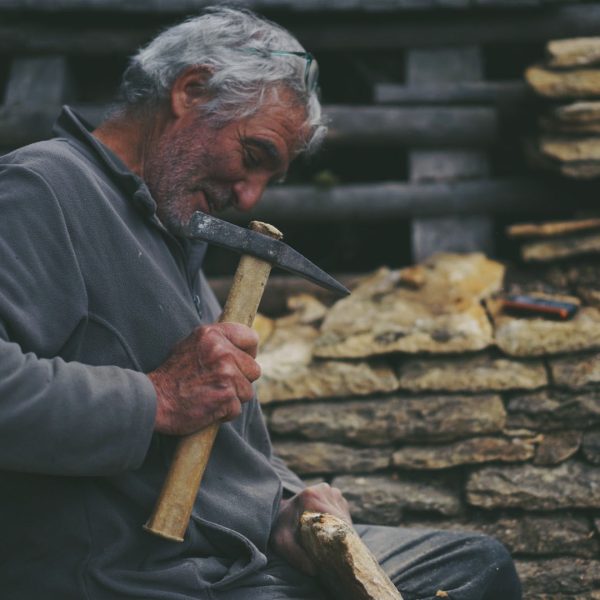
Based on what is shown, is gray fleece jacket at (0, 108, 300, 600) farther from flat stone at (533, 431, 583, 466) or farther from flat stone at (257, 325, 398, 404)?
flat stone at (533, 431, 583, 466)

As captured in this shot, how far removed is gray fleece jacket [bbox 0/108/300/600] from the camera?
6.09 feet

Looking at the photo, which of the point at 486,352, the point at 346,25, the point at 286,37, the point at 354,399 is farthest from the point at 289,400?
the point at 346,25

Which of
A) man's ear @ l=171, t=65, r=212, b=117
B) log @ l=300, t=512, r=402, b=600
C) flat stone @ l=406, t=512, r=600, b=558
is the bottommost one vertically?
flat stone @ l=406, t=512, r=600, b=558

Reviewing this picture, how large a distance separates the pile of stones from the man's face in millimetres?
1742

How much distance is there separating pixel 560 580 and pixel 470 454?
1.92 ft

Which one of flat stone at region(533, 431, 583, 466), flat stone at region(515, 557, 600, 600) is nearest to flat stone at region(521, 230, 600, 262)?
flat stone at region(533, 431, 583, 466)

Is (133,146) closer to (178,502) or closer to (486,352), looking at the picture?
(178,502)

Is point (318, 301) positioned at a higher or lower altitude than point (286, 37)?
lower

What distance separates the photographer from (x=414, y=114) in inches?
165

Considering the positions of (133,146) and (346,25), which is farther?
(346,25)

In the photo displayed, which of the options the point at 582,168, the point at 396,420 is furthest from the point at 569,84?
the point at 396,420

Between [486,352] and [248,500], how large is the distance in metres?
1.68

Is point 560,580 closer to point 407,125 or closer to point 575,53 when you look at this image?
point 407,125

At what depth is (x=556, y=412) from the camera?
3.56 meters
